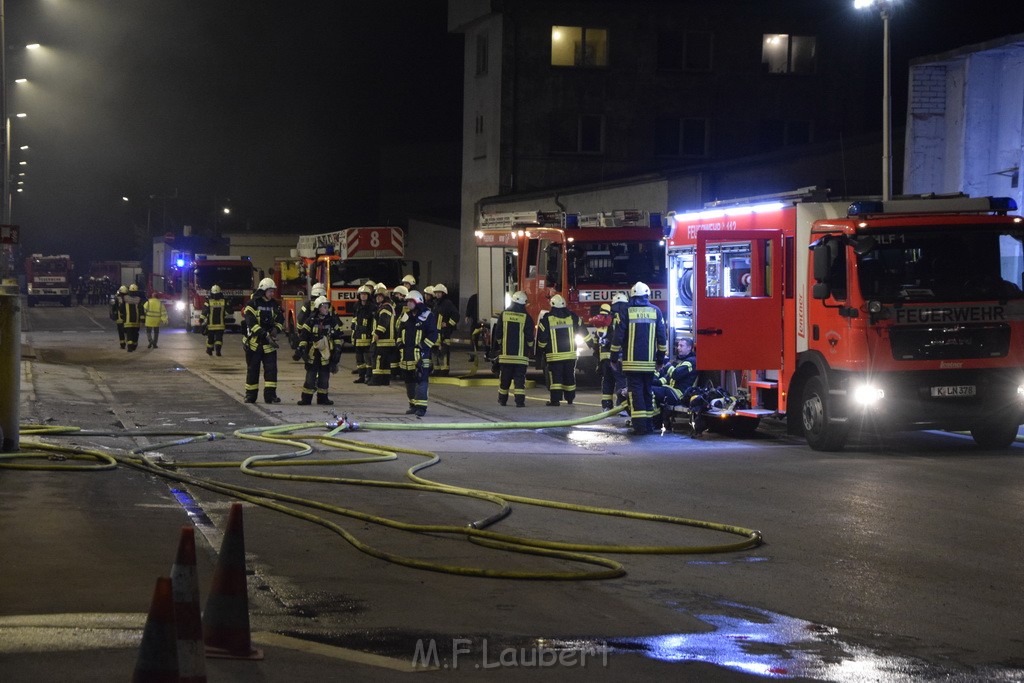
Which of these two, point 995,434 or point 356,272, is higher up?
point 356,272

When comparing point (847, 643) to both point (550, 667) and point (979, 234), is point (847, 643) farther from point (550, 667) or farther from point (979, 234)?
point (979, 234)

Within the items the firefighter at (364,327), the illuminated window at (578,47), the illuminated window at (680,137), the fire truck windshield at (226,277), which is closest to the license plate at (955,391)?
the firefighter at (364,327)

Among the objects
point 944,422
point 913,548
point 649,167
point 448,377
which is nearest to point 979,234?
point 944,422

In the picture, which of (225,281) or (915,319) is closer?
(915,319)

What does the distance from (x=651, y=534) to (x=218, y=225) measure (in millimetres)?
84199

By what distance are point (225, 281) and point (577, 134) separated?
531 inches

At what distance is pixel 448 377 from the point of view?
24219mm

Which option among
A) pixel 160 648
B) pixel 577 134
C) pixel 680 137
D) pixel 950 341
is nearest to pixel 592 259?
pixel 950 341

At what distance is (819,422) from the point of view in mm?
14125

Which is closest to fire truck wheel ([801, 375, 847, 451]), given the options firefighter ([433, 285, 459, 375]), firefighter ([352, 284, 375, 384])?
firefighter ([433, 285, 459, 375])

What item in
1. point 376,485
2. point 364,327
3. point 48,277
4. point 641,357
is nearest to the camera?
point 376,485

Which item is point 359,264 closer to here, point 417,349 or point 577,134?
point 577,134

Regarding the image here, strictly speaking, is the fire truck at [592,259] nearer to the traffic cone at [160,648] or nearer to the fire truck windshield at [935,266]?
the fire truck windshield at [935,266]

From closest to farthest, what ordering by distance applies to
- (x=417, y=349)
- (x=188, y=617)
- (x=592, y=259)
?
(x=188, y=617) < (x=417, y=349) < (x=592, y=259)
